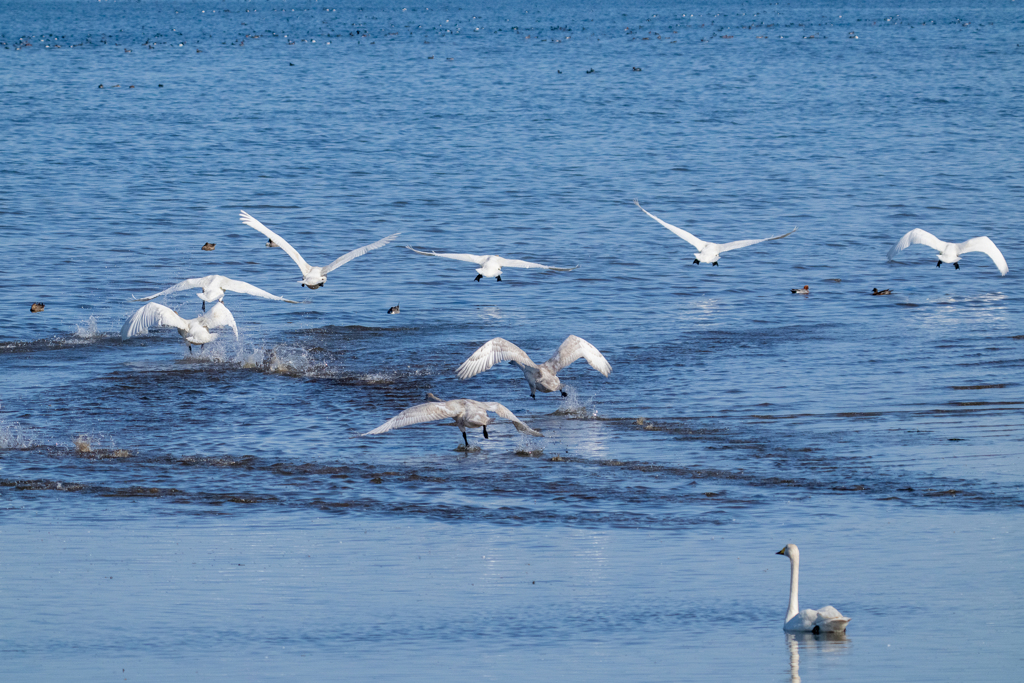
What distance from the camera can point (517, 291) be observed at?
21.8 metres

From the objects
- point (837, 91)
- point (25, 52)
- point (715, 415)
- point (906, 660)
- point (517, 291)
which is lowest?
point (906, 660)

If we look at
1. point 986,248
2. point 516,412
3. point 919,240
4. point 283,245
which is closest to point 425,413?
point 516,412

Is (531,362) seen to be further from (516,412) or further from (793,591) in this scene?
(793,591)

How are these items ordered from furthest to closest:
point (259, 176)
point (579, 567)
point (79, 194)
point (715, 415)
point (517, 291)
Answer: point (259, 176)
point (79, 194)
point (517, 291)
point (715, 415)
point (579, 567)

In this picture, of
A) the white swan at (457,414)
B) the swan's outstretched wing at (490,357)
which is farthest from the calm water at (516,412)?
the swan's outstretched wing at (490,357)

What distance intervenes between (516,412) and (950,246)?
9.11 metres

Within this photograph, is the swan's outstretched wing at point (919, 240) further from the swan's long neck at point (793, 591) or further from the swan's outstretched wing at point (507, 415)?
the swan's long neck at point (793, 591)

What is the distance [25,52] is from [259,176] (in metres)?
42.3

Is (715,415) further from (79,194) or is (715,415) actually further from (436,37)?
(436,37)

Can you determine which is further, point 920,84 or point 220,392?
point 920,84

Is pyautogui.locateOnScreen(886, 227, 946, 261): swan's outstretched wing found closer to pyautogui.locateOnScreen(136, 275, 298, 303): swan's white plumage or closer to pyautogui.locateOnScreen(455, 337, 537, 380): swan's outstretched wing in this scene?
pyautogui.locateOnScreen(455, 337, 537, 380): swan's outstretched wing

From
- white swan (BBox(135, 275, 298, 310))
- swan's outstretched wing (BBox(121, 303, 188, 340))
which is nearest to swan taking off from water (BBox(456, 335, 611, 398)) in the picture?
swan's outstretched wing (BBox(121, 303, 188, 340))

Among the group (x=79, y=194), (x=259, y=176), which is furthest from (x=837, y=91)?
(x=79, y=194)

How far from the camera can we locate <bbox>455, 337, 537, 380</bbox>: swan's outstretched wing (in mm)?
14633
